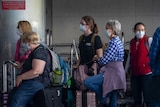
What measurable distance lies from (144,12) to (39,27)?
3.33 meters

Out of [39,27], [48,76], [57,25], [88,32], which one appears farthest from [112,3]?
[48,76]

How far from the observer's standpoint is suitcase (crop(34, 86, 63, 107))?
6199 mm

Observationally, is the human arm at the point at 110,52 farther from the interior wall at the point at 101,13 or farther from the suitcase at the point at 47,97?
the interior wall at the point at 101,13

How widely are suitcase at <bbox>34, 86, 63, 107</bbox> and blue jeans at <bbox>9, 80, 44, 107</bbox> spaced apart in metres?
0.09

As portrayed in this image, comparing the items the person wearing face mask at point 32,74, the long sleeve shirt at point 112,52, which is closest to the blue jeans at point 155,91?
the long sleeve shirt at point 112,52

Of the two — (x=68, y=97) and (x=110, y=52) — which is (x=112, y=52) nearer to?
(x=110, y=52)

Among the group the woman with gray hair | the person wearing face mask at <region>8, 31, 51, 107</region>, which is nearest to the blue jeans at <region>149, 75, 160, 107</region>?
the woman with gray hair

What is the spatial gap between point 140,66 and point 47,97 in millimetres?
1868

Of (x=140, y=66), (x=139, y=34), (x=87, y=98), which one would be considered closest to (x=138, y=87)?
(x=140, y=66)

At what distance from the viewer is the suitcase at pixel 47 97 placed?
620 centimetres

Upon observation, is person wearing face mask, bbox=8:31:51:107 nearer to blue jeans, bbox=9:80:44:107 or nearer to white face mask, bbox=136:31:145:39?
A: blue jeans, bbox=9:80:44:107

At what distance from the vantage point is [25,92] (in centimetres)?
617

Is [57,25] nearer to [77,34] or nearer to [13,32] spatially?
[77,34]

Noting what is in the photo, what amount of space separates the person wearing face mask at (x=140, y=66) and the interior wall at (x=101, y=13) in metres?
3.41
